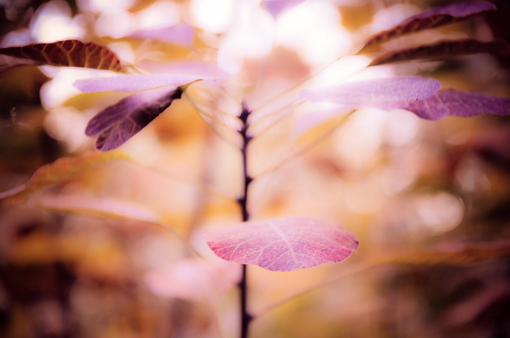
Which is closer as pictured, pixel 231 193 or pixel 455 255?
pixel 455 255

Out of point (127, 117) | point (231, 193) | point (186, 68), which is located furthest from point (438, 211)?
point (127, 117)

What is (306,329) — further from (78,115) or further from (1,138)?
(1,138)

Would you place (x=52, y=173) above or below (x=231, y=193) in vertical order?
above

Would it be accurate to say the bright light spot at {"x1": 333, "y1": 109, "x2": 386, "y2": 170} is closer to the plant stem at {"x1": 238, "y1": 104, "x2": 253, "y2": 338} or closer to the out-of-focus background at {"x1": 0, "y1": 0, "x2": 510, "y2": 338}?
the out-of-focus background at {"x1": 0, "y1": 0, "x2": 510, "y2": 338}

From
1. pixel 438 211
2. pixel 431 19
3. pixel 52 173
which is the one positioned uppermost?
pixel 431 19

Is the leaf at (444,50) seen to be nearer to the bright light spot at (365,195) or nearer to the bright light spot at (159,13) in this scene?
the bright light spot at (159,13)

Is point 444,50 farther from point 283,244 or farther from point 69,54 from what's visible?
point 69,54

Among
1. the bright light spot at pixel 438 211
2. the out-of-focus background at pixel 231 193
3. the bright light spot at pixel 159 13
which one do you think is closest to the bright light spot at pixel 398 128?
the out-of-focus background at pixel 231 193

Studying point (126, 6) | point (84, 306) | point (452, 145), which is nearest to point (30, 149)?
point (126, 6)
